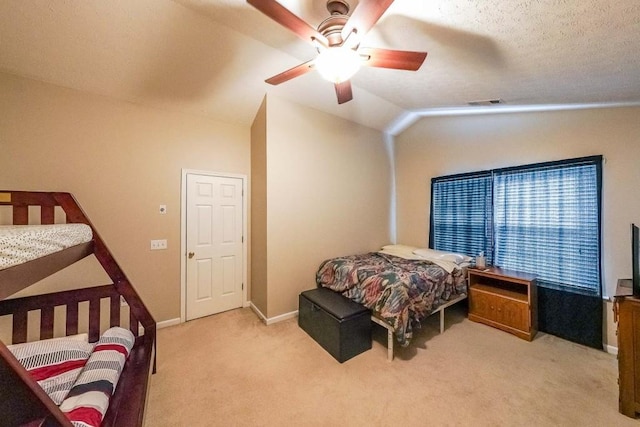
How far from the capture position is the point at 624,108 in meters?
2.32

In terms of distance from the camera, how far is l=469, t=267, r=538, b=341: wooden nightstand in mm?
2588

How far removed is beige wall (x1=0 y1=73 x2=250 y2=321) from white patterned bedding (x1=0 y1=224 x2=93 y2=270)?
4.05ft

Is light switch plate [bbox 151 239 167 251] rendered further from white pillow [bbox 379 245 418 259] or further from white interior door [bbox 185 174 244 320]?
white pillow [bbox 379 245 418 259]

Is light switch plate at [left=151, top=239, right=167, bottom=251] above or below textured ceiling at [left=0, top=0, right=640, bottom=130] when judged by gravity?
below

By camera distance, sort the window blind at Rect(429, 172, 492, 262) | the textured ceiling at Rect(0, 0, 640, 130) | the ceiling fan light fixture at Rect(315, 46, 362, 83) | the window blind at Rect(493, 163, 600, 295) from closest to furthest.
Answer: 1. the textured ceiling at Rect(0, 0, 640, 130)
2. the ceiling fan light fixture at Rect(315, 46, 362, 83)
3. the window blind at Rect(493, 163, 600, 295)
4. the window blind at Rect(429, 172, 492, 262)

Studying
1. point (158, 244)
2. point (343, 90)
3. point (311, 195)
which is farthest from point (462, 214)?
point (158, 244)

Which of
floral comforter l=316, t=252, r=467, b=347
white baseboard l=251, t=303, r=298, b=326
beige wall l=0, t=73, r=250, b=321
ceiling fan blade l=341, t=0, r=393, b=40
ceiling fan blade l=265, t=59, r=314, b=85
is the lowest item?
white baseboard l=251, t=303, r=298, b=326

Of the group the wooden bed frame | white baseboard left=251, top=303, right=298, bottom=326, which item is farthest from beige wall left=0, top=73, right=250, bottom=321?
white baseboard left=251, top=303, right=298, bottom=326

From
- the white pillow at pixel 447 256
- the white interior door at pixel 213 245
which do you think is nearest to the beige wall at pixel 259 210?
the white interior door at pixel 213 245

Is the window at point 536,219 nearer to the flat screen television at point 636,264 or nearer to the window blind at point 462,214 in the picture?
the window blind at point 462,214

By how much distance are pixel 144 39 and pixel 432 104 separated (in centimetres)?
319

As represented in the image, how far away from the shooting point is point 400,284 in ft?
7.79

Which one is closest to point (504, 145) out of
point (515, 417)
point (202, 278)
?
point (515, 417)

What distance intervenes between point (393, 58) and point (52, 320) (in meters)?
3.28
